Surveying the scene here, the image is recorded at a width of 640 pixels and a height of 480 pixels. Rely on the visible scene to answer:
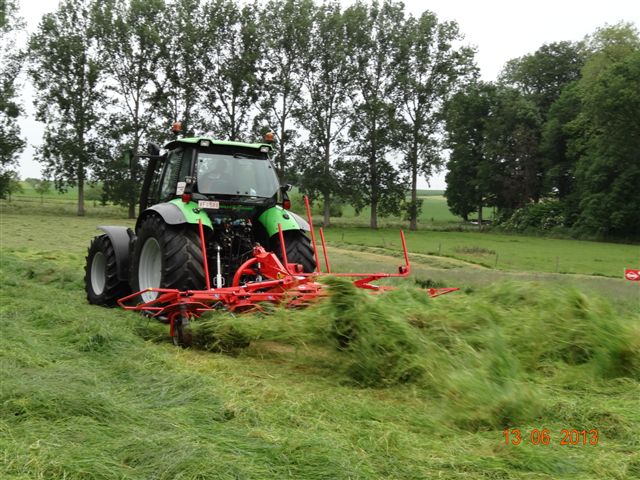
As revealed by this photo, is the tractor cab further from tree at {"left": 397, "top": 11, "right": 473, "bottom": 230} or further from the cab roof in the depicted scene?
tree at {"left": 397, "top": 11, "right": 473, "bottom": 230}

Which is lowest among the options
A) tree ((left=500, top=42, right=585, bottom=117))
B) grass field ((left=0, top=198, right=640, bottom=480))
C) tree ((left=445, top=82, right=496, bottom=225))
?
grass field ((left=0, top=198, right=640, bottom=480))

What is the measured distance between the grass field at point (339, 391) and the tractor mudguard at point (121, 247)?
1.64 meters

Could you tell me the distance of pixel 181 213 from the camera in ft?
23.0

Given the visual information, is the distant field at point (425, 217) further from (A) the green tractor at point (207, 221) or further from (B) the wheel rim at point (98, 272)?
(A) the green tractor at point (207, 221)

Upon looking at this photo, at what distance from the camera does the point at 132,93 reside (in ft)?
141

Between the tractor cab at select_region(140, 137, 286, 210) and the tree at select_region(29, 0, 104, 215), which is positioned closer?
the tractor cab at select_region(140, 137, 286, 210)

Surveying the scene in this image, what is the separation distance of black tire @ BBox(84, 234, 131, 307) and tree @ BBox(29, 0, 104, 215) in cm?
3502

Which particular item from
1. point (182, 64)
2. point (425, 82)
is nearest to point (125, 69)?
point (182, 64)

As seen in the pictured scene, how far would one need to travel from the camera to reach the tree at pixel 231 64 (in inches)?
1671

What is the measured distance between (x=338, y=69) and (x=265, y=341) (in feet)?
133

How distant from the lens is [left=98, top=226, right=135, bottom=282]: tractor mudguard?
822 centimetres

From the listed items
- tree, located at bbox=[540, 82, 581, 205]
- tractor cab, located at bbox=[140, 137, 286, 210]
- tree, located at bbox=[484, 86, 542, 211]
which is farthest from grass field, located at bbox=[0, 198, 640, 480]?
tree, located at bbox=[484, 86, 542, 211]

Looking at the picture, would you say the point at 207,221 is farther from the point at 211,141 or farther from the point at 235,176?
the point at 211,141

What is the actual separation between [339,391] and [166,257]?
3.00 meters
